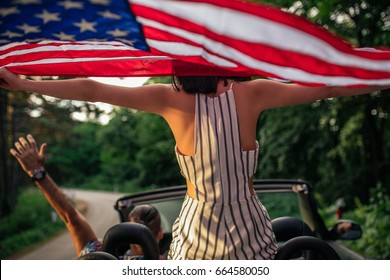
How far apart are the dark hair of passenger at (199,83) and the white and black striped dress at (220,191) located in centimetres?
3

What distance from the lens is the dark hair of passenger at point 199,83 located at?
1758mm

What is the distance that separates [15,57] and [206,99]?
101 cm

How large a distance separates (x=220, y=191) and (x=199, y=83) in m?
0.41

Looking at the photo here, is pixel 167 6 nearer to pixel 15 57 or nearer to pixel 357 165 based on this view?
pixel 15 57

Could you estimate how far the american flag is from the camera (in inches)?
65.1

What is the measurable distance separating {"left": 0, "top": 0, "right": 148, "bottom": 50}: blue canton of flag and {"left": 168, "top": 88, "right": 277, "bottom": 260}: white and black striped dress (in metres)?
0.42

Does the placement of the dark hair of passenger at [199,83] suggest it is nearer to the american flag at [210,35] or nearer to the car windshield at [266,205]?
the american flag at [210,35]

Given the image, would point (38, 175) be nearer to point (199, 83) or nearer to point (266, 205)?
point (199, 83)

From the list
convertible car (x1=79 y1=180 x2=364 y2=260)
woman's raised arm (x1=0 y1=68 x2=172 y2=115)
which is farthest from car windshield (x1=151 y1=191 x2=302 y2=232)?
woman's raised arm (x1=0 y1=68 x2=172 y2=115)

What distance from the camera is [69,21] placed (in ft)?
5.92

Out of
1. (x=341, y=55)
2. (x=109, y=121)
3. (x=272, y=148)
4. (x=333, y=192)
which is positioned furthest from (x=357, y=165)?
(x=109, y=121)

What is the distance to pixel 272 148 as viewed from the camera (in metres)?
12.9

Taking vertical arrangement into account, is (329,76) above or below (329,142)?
above

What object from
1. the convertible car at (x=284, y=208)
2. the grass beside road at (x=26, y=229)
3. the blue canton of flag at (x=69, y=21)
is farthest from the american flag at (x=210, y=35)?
the grass beside road at (x=26, y=229)
